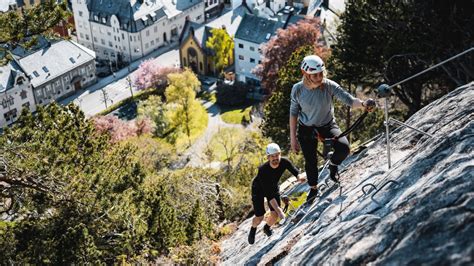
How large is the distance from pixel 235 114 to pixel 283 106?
91.6ft

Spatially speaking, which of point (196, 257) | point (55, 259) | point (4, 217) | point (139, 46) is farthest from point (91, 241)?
point (139, 46)

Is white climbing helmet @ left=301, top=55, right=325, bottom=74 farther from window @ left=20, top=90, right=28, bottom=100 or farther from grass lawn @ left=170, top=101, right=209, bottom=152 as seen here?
window @ left=20, top=90, right=28, bottom=100

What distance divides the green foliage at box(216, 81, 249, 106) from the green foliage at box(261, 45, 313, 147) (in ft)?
92.1

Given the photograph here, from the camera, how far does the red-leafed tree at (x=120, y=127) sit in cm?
4679

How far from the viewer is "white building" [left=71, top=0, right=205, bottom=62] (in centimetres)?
7044

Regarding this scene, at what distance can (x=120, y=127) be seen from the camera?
1946 inches

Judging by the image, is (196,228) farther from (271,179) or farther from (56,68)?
(56,68)

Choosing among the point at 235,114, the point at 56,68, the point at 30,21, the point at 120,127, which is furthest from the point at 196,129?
the point at 30,21

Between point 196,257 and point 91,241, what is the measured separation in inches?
150

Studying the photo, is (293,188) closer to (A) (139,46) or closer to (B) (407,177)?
(B) (407,177)

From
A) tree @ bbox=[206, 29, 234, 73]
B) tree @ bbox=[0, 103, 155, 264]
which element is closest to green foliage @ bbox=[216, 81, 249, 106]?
tree @ bbox=[206, 29, 234, 73]

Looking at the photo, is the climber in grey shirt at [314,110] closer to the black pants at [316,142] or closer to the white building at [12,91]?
the black pants at [316,142]

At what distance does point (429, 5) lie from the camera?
23266 millimetres

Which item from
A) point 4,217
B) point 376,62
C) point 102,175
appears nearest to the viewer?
point 102,175
